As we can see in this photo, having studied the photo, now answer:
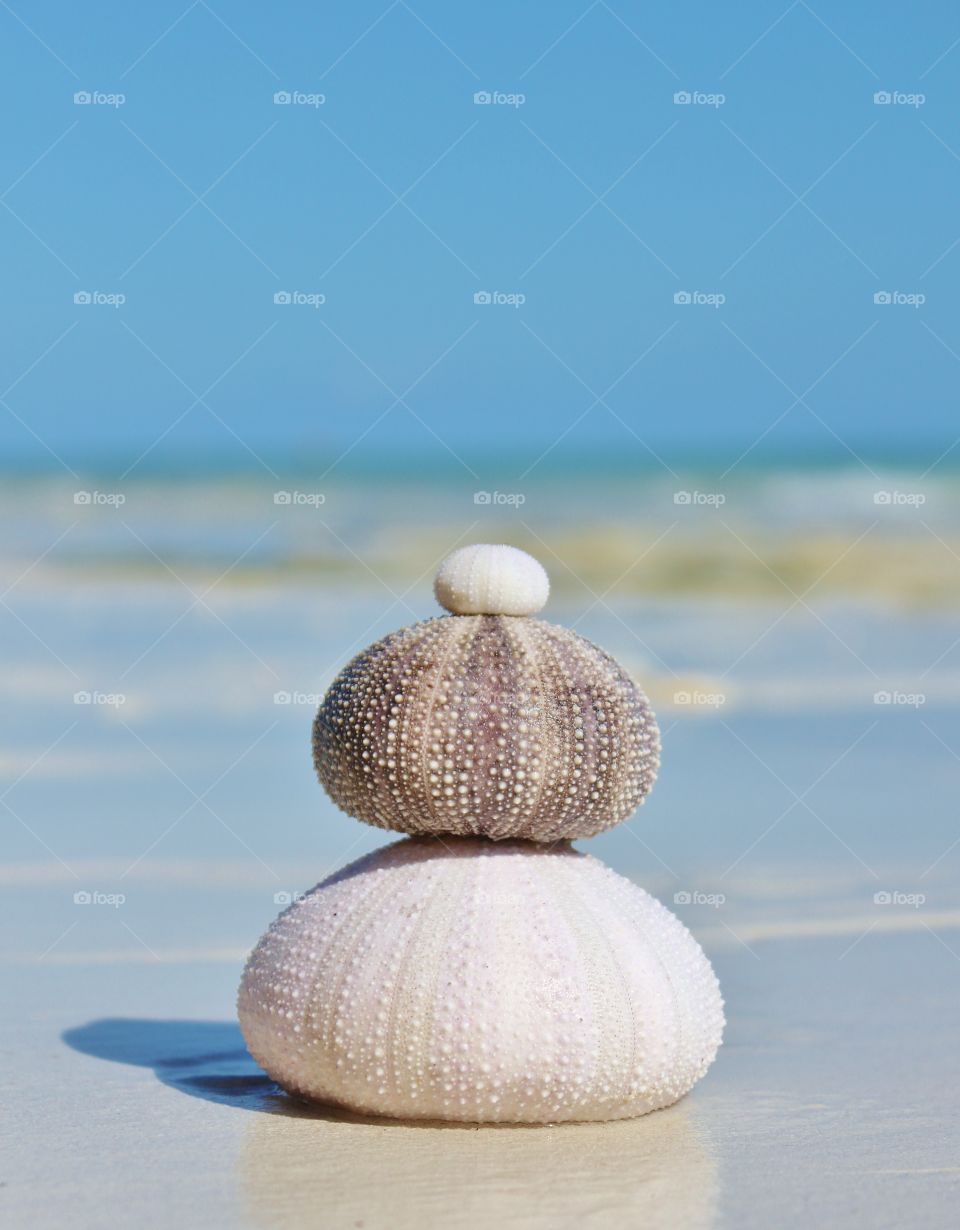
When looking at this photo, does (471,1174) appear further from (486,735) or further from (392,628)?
(392,628)

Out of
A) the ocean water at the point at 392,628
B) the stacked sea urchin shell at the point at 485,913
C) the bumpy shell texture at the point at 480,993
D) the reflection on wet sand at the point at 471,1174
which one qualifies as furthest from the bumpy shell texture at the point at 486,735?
the ocean water at the point at 392,628

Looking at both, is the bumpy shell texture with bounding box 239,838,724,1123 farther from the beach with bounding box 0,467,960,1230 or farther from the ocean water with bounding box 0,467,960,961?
the ocean water with bounding box 0,467,960,961

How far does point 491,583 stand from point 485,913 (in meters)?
1.24

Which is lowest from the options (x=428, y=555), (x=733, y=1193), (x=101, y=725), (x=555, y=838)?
(x=733, y=1193)

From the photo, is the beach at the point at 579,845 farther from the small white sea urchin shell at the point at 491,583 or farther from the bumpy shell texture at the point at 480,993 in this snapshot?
the small white sea urchin shell at the point at 491,583

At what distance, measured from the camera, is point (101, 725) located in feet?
53.7

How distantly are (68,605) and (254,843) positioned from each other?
14.7m

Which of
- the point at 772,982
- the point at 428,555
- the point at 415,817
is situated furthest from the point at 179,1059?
the point at 428,555

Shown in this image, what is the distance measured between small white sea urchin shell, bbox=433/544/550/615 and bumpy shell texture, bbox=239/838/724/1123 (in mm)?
889

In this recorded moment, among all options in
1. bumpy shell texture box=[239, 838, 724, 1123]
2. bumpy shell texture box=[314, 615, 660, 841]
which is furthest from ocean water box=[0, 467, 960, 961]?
bumpy shell texture box=[314, 615, 660, 841]

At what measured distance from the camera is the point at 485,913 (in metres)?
6.37

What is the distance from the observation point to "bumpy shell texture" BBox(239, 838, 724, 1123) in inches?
243

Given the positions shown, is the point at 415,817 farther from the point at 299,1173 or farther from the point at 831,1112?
the point at 831,1112

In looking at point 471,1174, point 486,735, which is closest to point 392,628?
point 486,735
